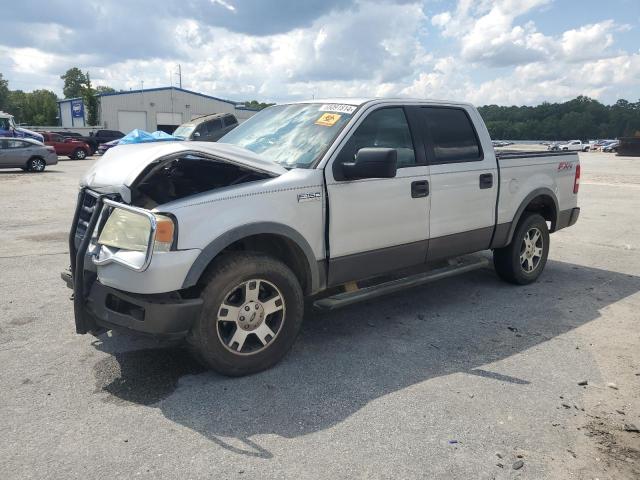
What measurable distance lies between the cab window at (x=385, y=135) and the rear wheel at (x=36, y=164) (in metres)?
21.6

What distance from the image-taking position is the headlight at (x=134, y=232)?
3.21 meters

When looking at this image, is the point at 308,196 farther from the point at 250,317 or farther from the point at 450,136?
the point at 450,136

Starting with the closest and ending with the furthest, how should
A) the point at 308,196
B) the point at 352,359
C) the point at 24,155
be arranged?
the point at 308,196
the point at 352,359
the point at 24,155

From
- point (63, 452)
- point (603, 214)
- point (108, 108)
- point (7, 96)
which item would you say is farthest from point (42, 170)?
point (7, 96)

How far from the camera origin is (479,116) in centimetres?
545

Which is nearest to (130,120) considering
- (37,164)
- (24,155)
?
(37,164)

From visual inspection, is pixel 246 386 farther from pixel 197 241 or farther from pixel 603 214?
pixel 603 214

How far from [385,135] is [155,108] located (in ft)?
185

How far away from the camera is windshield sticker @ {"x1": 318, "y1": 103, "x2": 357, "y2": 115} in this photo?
14.4 feet

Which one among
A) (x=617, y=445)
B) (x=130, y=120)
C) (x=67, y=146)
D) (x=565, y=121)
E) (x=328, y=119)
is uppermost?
(x=565, y=121)

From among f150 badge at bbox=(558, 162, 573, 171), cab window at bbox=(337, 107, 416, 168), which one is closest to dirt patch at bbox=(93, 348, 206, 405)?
cab window at bbox=(337, 107, 416, 168)

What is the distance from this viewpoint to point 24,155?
2175 cm

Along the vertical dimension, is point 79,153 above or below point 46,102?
below

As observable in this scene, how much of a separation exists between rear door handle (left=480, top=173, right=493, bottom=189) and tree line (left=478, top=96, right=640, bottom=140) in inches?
4290
